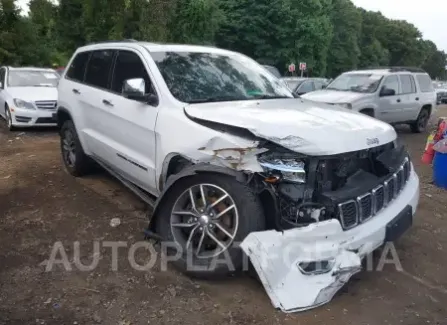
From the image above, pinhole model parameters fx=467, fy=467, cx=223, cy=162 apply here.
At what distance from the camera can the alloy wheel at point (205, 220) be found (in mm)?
3432

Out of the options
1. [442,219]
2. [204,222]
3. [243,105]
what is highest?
[243,105]

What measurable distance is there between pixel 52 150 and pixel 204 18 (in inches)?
583

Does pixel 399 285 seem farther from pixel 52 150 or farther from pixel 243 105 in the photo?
pixel 52 150

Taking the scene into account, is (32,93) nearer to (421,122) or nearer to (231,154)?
(231,154)

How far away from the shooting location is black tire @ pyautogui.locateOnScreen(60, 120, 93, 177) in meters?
5.87

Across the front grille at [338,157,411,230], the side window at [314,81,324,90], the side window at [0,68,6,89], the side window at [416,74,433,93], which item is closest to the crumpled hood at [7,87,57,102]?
the side window at [0,68,6,89]

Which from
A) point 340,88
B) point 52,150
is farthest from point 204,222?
point 340,88

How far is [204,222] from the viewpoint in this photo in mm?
3539

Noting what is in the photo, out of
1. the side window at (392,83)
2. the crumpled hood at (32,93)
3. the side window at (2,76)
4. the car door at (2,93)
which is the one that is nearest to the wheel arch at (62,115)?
the crumpled hood at (32,93)

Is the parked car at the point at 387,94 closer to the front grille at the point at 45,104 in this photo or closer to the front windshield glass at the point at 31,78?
the front grille at the point at 45,104

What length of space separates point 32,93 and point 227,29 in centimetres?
2490

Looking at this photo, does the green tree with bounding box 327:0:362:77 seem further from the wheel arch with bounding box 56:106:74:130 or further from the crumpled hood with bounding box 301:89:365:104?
the wheel arch with bounding box 56:106:74:130

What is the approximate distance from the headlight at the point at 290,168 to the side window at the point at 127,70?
158 centimetres

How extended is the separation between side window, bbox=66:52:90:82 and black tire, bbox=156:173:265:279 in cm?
273
